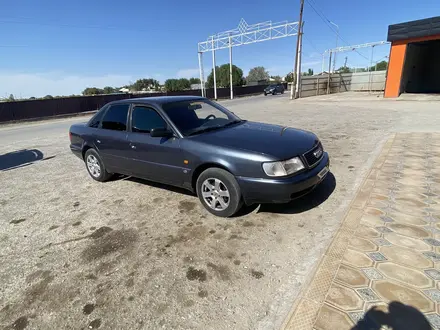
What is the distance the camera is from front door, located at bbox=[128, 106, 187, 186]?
11.8 feet

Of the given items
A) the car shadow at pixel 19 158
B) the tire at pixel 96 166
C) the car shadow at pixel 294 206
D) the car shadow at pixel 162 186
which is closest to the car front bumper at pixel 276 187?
the car shadow at pixel 294 206

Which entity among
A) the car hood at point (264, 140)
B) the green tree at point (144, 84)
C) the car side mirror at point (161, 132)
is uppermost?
the green tree at point (144, 84)

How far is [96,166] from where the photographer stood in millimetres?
4973

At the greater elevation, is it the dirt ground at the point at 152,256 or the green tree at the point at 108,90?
the green tree at the point at 108,90

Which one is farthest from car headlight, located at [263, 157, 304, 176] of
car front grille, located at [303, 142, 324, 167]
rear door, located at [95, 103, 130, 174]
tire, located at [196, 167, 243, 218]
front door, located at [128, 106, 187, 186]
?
rear door, located at [95, 103, 130, 174]

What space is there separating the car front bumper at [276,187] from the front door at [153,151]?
3.23 feet

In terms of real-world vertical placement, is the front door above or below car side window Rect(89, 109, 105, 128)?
below

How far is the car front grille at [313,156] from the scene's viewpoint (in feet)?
10.5

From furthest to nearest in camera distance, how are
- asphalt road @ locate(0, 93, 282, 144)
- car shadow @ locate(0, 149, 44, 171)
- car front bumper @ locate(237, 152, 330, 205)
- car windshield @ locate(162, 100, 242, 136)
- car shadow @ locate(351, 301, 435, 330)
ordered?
asphalt road @ locate(0, 93, 282, 144) → car shadow @ locate(0, 149, 44, 171) → car windshield @ locate(162, 100, 242, 136) → car front bumper @ locate(237, 152, 330, 205) → car shadow @ locate(351, 301, 435, 330)

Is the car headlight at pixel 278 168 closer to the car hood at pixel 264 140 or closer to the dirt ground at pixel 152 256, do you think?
the car hood at pixel 264 140

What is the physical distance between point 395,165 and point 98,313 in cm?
525

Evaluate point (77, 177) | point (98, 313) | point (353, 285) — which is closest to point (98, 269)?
point (98, 313)

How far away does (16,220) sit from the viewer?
3.76 m

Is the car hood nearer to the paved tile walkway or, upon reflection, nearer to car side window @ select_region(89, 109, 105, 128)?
the paved tile walkway
